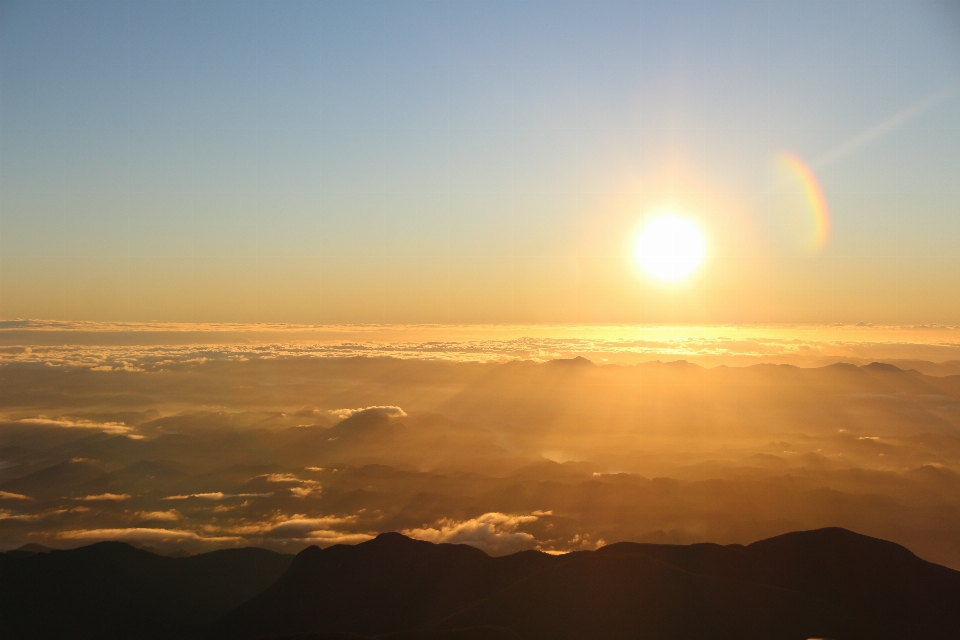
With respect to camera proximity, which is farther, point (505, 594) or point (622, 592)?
point (505, 594)

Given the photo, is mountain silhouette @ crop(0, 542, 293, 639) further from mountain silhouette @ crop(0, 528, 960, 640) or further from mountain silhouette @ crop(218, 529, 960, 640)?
mountain silhouette @ crop(218, 529, 960, 640)

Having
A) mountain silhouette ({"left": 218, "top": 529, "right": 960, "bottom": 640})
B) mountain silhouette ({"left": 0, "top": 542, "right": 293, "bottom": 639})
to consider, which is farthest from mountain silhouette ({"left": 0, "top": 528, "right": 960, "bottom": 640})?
mountain silhouette ({"left": 0, "top": 542, "right": 293, "bottom": 639})

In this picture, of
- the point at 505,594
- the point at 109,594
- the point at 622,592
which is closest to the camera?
the point at 622,592

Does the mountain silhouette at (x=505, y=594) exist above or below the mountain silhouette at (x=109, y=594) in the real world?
above

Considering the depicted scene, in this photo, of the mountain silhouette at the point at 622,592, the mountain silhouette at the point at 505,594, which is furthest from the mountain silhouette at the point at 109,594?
the mountain silhouette at the point at 622,592

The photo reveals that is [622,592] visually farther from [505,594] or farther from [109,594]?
[109,594]

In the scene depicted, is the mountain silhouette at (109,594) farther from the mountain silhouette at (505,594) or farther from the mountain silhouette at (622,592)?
the mountain silhouette at (622,592)

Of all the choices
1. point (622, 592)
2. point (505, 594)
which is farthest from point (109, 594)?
point (622, 592)

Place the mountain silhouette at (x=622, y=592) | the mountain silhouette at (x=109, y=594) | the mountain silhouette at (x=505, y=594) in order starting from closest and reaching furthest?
the mountain silhouette at (x=622, y=592) < the mountain silhouette at (x=505, y=594) < the mountain silhouette at (x=109, y=594)

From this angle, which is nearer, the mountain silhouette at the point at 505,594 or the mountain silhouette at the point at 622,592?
the mountain silhouette at the point at 622,592
